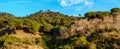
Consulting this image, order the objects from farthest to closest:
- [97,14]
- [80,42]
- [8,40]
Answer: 1. [97,14]
2. [8,40]
3. [80,42]

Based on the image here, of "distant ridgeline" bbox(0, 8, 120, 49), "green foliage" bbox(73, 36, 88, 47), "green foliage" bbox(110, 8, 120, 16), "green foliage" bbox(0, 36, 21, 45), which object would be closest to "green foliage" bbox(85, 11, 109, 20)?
Result: "distant ridgeline" bbox(0, 8, 120, 49)

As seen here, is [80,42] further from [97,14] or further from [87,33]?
[97,14]

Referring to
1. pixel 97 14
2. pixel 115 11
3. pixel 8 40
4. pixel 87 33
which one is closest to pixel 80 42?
pixel 87 33

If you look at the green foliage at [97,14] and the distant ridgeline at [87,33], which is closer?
the distant ridgeline at [87,33]

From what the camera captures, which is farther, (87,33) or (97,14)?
(97,14)

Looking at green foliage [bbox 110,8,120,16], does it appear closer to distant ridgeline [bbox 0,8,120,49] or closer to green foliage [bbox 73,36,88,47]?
distant ridgeline [bbox 0,8,120,49]

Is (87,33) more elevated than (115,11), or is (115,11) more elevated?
(115,11)

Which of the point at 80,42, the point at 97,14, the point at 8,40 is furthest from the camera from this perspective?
the point at 97,14

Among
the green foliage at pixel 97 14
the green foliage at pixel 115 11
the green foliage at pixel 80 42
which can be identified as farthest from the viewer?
the green foliage at pixel 97 14

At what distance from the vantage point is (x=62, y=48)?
3591 centimetres

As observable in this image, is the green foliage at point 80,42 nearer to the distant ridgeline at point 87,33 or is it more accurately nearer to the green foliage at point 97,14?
the distant ridgeline at point 87,33

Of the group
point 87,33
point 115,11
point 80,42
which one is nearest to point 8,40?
point 80,42

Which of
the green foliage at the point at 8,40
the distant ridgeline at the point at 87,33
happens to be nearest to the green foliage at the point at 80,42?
the distant ridgeline at the point at 87,33

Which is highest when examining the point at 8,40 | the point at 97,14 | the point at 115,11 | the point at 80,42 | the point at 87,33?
the point at 115,11
